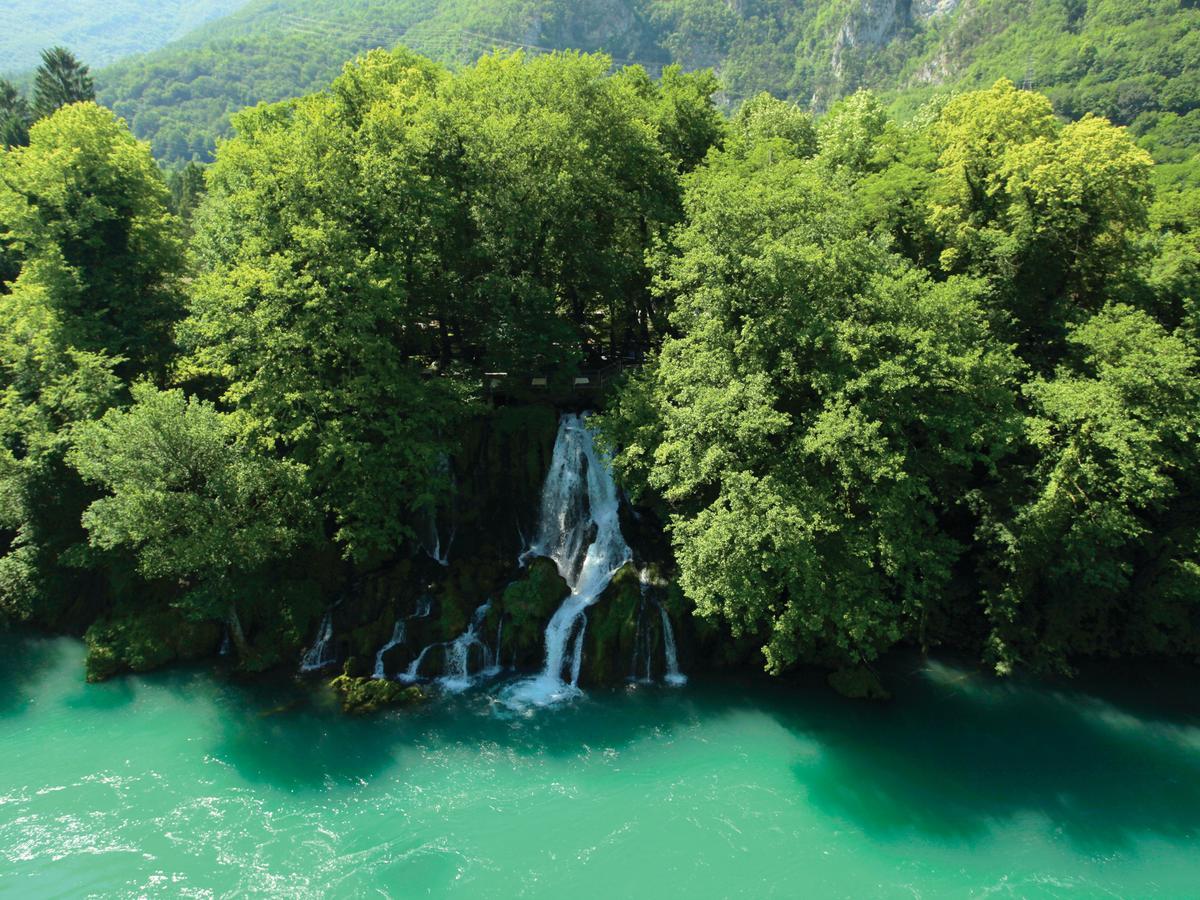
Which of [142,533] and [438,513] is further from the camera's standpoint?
[438,513]

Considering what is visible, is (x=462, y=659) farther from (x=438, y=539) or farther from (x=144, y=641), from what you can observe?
(x=144, y=641)

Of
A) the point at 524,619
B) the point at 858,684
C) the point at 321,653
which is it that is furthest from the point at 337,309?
the point at 858,684

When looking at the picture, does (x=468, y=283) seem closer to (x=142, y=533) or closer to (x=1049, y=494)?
(x=142, y=533)

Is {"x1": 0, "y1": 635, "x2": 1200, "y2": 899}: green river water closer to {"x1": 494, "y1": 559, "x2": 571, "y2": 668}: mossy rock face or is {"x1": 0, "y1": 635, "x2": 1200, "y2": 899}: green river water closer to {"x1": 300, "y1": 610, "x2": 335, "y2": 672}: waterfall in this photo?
{"x1": 300, "y1": 610, "x2": 335, "y2": 672}: waterfall

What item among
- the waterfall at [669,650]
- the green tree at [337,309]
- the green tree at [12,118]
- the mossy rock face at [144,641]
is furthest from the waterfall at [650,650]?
the green tree at [12,118]

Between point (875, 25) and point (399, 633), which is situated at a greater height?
point (875, 25)

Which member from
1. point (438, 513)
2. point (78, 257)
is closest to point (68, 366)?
point (78, 257)

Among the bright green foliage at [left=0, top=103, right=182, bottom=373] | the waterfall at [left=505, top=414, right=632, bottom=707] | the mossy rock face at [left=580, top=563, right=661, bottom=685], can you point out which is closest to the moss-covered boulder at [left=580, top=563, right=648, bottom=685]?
the mossy rock face at [left=580, top=563, right=661, bottom=685]
